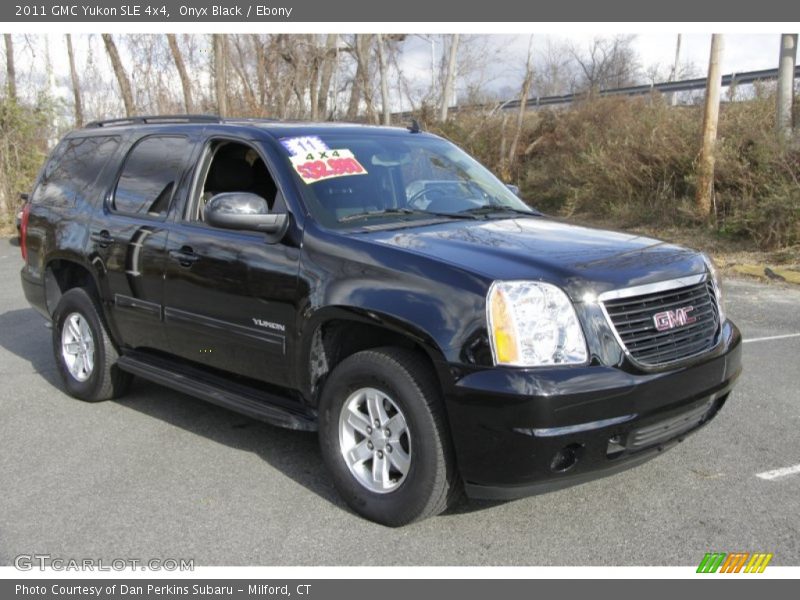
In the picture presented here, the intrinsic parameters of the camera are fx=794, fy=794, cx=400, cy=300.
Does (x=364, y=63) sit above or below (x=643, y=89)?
above

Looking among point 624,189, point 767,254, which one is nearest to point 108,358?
point 767,254

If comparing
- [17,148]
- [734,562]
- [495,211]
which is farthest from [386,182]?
[17,148]

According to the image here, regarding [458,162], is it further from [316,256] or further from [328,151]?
[316,256]

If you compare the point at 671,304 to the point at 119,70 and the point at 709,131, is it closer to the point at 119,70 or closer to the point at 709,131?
the point at 709,131

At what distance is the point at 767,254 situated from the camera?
11883 mm

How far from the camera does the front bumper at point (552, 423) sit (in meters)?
3.27

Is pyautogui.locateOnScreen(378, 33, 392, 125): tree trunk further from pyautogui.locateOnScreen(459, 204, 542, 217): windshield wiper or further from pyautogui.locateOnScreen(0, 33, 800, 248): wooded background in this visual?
pyautogui.locateOnScreen(459, 204, 542, 217): windshield wiper

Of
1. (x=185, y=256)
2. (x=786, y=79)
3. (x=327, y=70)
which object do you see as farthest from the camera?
(x=327, y=70)

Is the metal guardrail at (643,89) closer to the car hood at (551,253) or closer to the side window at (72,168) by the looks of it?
the side window at (72,168)

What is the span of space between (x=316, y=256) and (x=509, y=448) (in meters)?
1.41

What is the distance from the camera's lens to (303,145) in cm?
461

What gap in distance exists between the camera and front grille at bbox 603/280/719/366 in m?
3.50

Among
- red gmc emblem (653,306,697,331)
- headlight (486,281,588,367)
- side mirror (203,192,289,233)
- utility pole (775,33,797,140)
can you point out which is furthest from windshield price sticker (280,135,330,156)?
utility pole (775,33,797,140)

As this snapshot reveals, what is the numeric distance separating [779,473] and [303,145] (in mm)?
3204
